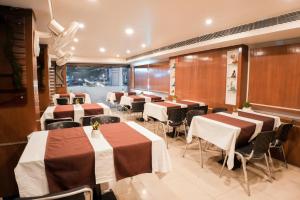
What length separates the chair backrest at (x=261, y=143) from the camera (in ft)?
7.62

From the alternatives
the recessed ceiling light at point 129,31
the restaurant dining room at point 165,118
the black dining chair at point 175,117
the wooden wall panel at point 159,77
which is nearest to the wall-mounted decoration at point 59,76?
the wooden wall panel at point 159,77

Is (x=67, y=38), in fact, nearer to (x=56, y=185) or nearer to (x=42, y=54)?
(x=56, y=185)

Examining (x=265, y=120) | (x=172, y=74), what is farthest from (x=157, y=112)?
(x=172, y=74)

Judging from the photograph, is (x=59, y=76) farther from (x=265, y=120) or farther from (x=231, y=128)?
(x=265, y=120)

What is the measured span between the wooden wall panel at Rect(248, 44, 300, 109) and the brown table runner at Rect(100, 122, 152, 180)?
120 inches

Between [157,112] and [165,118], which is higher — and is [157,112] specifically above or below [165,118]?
above

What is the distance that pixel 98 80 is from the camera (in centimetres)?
1204

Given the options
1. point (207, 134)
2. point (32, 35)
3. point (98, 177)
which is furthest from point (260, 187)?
point (32, 35)

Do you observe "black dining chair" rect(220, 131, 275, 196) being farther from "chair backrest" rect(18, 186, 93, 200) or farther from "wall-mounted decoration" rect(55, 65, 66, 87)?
"wall-mounted decoration" rect(55, 65, 66, 87)

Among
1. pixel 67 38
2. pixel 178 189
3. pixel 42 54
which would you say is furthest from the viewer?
pixel 42 54

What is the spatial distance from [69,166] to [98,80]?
11120mm

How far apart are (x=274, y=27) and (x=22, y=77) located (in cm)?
368

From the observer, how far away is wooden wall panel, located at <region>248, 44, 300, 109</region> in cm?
325

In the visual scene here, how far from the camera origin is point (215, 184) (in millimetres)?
2541
